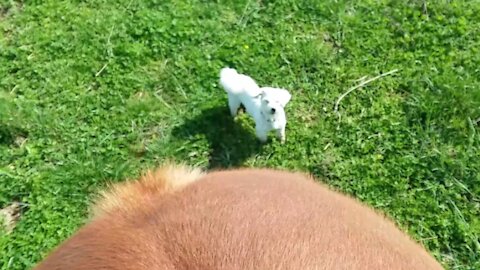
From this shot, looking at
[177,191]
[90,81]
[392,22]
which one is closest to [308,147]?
[392,22]

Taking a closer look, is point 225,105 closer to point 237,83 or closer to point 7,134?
point 237,83

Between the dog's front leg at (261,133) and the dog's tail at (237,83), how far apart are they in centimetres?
18

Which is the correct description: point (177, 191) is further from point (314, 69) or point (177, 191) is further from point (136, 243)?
point (314, 69)

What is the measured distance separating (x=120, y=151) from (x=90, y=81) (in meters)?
0.49

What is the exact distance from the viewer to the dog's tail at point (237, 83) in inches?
153

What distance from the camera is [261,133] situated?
3.93m

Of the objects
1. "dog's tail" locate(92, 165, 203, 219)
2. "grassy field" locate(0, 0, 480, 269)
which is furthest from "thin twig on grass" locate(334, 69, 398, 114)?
"dog's tail" locate(92, 165, 203, 219)

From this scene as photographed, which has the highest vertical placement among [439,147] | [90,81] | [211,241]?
[211,241]

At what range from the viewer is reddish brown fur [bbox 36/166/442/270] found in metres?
2.02

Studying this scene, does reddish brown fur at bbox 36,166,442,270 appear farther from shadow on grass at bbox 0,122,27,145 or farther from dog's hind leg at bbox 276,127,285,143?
shadow on grass at bbox 0,122,27,145

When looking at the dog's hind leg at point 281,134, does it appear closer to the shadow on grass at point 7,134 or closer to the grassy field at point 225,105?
the grassy field at point 225,105

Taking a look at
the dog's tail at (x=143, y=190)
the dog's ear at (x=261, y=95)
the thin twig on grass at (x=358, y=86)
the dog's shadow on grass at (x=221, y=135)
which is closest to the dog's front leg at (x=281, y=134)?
the dog's shadow on grass at (x=221, y=135)

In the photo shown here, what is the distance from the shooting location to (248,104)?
12.7ft

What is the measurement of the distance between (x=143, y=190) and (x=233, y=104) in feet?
4.95
